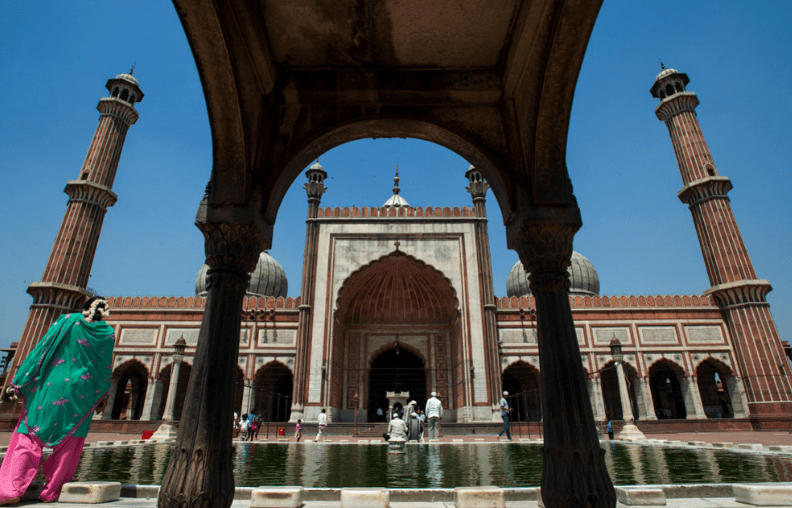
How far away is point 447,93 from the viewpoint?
3.65 metres

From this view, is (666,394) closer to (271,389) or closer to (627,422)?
(627,422)

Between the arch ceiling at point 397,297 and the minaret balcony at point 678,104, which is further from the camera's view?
the minaret balcony at point 678,104

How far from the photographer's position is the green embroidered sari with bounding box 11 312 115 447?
3.13 m

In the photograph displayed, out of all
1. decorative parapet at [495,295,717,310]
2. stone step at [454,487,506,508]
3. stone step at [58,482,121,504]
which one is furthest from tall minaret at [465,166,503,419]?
stone step at [58,482,121,504]

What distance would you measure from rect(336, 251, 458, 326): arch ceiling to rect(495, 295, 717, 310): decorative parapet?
8.77ft

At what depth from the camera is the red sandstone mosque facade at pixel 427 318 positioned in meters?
18.0

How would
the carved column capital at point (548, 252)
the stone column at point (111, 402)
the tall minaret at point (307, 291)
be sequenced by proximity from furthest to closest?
the stone column at point (111, 402)
the tall minaret at point (307, 291)
the carved column capital at point (548, 252)

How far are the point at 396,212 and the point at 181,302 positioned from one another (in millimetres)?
10574

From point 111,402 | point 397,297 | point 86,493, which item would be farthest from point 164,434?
point 397,297

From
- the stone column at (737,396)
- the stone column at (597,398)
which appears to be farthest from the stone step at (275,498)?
the stone column at (737,396)

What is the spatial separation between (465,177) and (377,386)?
11.0 m

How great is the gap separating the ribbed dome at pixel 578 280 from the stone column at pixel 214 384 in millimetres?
23091

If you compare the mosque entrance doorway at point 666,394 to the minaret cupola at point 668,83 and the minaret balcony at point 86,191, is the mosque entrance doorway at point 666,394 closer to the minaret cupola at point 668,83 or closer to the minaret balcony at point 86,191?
the minaret cupola at point 668,83

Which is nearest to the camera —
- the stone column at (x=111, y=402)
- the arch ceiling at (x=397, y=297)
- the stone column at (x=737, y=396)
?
the stone column at (x=737, y=396)
